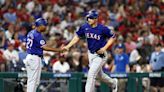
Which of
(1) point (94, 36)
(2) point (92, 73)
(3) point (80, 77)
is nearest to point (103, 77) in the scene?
(2) point (92, 73)

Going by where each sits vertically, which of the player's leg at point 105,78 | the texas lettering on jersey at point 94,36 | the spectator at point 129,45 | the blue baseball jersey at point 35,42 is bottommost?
the player's leg at point 105,78

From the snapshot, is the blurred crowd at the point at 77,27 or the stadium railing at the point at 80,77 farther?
the blurred crowd at the point at 77,27

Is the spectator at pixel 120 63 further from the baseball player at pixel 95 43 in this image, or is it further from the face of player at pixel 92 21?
the face of player at pixel 92 21

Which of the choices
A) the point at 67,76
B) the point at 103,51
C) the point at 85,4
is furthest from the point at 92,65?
the point at 85,4

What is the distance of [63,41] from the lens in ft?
65.4

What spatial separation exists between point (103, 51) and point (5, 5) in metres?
9.31

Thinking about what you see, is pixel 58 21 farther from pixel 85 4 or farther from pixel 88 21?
pixel 88 21

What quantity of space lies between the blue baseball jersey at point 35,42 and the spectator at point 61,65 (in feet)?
13.1

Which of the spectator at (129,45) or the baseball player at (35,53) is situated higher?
the spectator at (129,45)

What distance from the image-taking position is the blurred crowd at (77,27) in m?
17.7

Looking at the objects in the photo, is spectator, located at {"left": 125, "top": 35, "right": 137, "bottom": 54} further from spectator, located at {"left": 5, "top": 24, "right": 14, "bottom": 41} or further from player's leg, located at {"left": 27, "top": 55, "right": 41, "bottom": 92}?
player's leg, located at {"left": 27, "top": 55, "right": 41, "bottom": 92}

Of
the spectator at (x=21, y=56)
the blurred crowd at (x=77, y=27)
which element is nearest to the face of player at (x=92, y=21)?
the spectator at (x=21, y=56)

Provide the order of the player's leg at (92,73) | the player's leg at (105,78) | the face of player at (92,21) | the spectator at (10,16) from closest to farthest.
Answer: the player's leg at (92,73) → the face of player at (92,21) → the player's leg at (105,78) → the spectator at (10,16)

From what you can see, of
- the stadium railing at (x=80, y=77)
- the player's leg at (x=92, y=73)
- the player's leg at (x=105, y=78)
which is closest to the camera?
the player's leg at (x=92, y=73)
